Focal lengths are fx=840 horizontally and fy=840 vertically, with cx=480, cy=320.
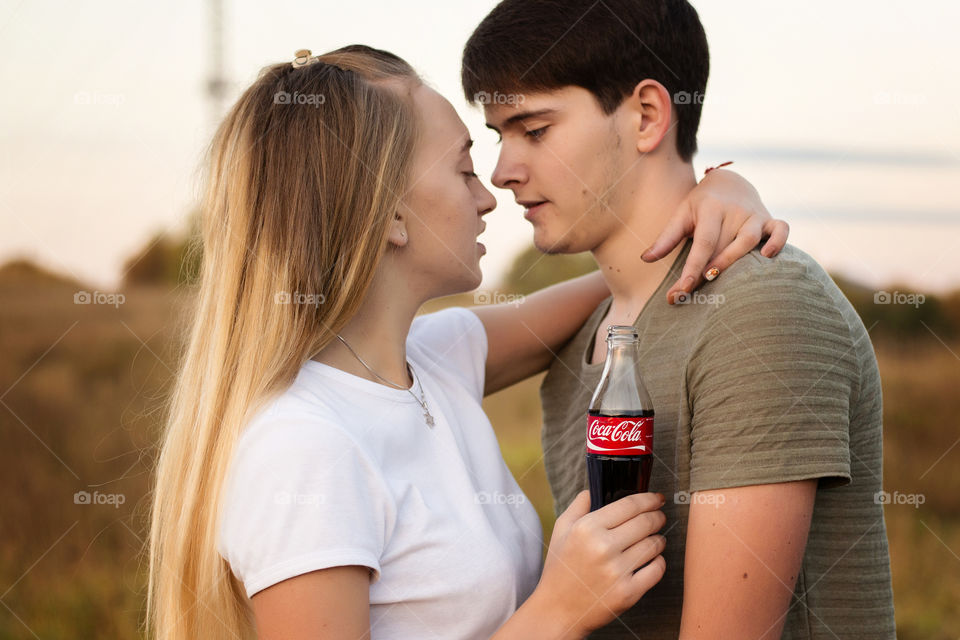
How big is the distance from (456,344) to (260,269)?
2.83 ft

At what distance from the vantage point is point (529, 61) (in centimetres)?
247

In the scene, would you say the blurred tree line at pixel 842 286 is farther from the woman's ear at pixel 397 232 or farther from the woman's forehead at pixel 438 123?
the woman's ear at pixel 397 232

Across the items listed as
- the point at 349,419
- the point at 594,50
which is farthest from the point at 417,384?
the point at 594,50

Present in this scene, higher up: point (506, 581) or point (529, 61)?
point (529, 61)

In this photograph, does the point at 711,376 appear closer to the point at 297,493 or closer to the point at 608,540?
the point at 608,540

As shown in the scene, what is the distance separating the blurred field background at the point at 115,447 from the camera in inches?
230

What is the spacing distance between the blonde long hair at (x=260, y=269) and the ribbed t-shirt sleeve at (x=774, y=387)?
35.8 inches

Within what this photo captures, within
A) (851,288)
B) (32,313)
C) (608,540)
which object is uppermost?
(608,540)

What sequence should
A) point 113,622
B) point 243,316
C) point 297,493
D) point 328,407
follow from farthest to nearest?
point 113,622 → point 243,316 → point 328,407 → point 297,493

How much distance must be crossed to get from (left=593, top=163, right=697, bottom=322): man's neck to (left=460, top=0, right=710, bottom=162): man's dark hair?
0.12 meters

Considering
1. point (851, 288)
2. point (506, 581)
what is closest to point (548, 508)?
point (851, 288)

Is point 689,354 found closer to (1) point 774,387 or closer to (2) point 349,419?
(1) point 774,387

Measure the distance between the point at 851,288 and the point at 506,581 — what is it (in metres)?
6.44

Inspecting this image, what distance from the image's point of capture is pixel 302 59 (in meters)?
2.29
